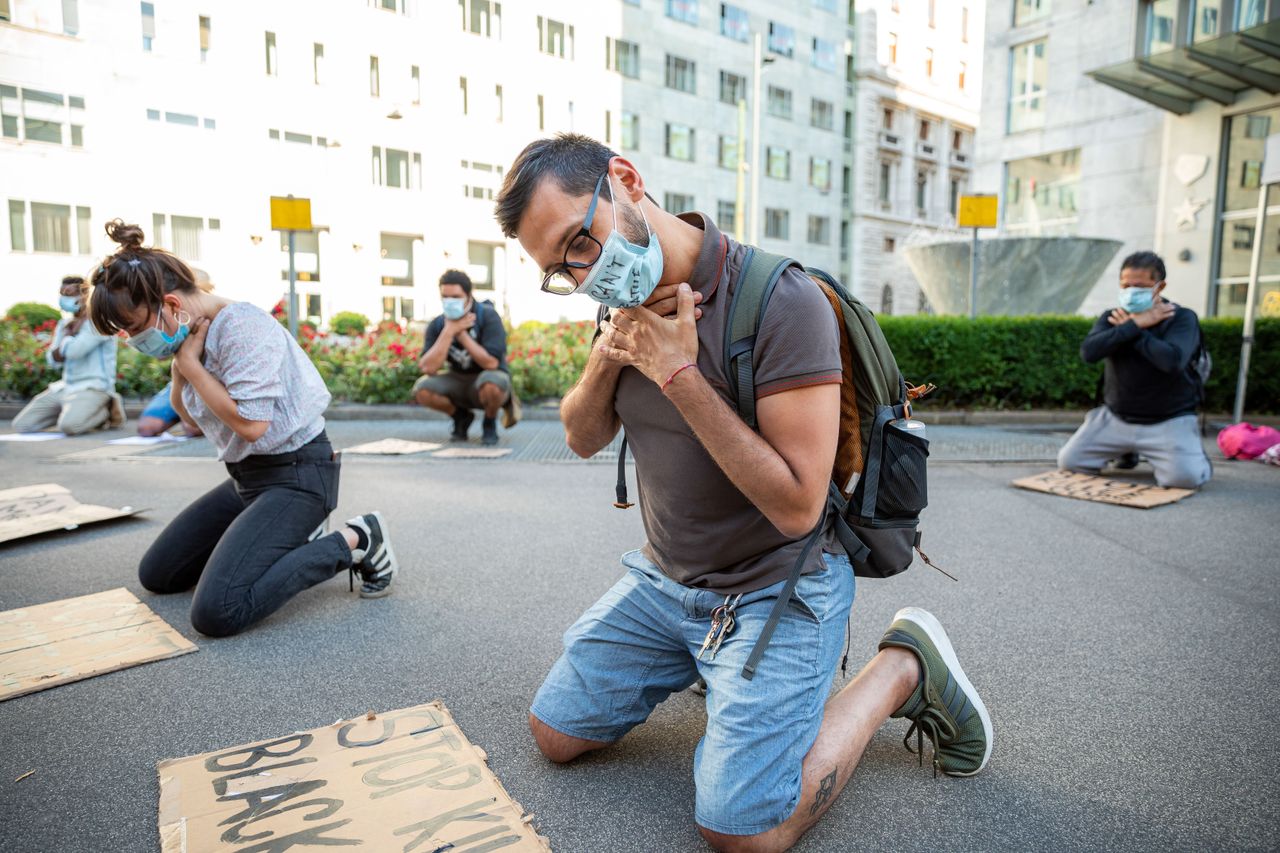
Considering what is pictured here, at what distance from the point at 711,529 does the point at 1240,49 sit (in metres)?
18.0

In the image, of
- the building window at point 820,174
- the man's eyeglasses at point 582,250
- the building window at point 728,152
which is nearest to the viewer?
the man's eyeglasses at point 582,250

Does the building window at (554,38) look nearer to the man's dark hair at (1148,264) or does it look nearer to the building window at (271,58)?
the building window at (271,58)

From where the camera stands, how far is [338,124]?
31781 millimetres

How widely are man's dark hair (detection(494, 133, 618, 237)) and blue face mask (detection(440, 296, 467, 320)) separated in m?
6.03

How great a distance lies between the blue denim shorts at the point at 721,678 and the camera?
210 centimetres

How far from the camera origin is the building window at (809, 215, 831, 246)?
46.1 m

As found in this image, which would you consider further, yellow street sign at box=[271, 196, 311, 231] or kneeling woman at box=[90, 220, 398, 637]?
yellow street sign at box=[271, 196, 311, 231]

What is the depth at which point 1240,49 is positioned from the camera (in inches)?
596

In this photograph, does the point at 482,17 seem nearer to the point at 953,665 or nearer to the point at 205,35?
the point at 205,35

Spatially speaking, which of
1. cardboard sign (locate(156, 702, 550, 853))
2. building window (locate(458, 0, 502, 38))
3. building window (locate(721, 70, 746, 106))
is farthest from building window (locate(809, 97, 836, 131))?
cardboard sign (locate(156, 702, 550, 853))

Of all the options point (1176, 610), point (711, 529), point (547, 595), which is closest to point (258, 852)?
point (711, 529)

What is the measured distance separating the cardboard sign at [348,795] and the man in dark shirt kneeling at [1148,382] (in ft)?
19.3

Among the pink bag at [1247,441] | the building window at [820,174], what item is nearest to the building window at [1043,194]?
the pink bag at [1247,441]

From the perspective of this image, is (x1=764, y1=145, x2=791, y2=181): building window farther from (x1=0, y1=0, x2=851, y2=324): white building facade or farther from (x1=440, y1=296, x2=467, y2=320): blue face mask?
(x1=440, y1=296, x2=467, y2=320): blue face mask
